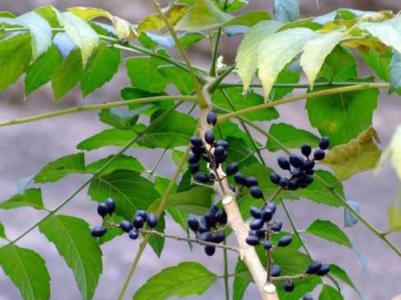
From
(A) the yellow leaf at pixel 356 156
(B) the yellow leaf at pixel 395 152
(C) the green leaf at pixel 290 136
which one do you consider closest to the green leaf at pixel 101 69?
(C) the green leaf at pixel 290 136

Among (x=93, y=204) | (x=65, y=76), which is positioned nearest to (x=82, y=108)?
(x=65, y=76)

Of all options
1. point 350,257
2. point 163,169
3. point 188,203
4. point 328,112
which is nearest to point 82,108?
point 188,203

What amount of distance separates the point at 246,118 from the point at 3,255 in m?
0.24

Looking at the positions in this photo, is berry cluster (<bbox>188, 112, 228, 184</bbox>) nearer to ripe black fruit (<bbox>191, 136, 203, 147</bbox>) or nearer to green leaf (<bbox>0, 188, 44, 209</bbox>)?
ripe black fruit (<bbox>191, 136, 203, 147</bbox>)

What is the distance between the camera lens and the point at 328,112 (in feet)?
2.50

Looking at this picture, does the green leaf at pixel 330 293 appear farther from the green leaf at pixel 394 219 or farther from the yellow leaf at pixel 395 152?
the yellow leaf at pixel 395 152

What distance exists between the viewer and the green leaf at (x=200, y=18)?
2.06ft

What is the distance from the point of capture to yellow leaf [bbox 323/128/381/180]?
607mm

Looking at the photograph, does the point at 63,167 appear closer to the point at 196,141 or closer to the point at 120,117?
the point at 120,117

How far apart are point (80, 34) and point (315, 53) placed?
165mm

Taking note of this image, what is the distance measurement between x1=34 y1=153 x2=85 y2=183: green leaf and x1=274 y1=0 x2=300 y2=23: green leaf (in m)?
0.21

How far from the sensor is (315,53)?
0.53m

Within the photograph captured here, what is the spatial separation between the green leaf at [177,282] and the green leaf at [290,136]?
0.43ft

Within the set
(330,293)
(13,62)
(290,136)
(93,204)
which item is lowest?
(93,204)
